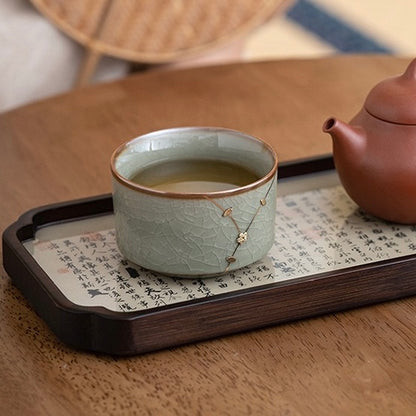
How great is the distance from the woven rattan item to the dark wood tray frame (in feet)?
2.14

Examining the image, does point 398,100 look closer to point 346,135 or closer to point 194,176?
point 346,135

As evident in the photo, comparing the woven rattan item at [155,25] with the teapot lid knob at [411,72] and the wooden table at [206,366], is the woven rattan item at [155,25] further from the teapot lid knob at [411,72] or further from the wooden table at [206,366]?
the teapot lid knob at [411,72]

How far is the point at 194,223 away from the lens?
25.1 inches

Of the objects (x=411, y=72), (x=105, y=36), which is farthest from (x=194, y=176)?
(x=105, y=36)

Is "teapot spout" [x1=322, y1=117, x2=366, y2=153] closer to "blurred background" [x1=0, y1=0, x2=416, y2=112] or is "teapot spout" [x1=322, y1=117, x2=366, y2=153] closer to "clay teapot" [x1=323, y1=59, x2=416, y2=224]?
"clay teapot" [x1=323, y1=59, x2=416, y2=224]

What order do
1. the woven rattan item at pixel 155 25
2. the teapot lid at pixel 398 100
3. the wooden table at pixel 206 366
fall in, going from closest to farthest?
1. the wooden table at pixel 206 366
2. the teapot lid at pixel 398 100
3. the woven rattan item at pixel 155 25

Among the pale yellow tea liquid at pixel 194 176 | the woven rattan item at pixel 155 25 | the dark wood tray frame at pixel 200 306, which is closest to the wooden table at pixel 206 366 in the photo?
the dark wood tray frame at pixel 200 306

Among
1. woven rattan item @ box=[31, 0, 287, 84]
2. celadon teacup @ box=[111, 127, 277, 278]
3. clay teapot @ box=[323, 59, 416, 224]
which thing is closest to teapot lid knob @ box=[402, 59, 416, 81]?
clay teapot @ box=[323, 59, 416, 224]

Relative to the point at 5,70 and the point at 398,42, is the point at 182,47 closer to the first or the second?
the point at 5,70

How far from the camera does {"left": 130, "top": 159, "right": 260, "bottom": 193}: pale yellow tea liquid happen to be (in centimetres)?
69

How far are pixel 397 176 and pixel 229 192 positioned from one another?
16cm

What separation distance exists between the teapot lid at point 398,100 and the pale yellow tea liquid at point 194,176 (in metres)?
0.11

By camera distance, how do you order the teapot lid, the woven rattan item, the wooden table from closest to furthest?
the wooden table → the teapot lid → the woven rattan item

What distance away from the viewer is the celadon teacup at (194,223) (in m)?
0.64
